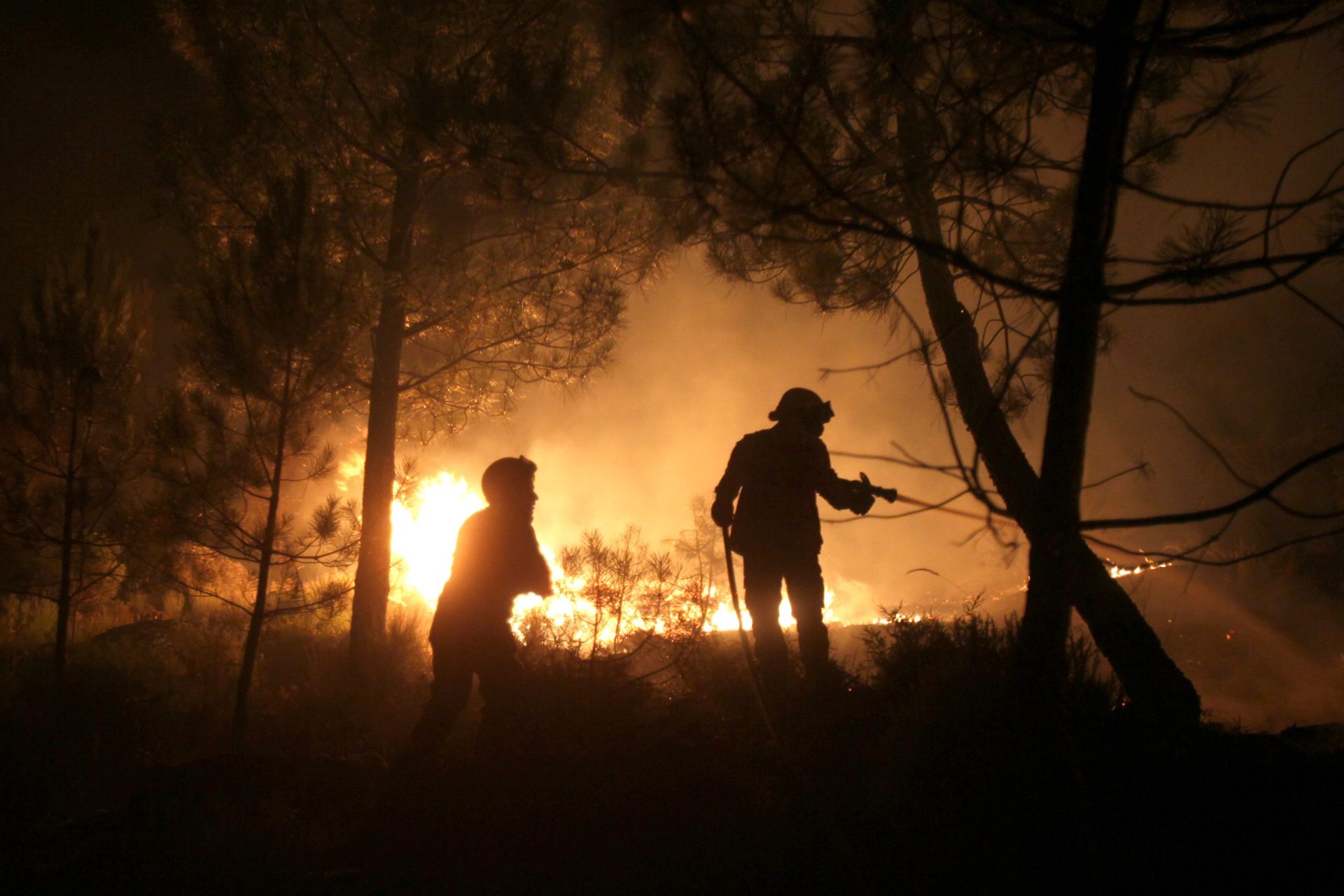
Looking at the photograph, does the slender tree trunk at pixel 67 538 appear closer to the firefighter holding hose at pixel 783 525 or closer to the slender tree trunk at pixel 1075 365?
the firefighter holding hose at pixel 783 525

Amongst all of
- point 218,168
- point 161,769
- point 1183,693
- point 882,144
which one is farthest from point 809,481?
point 218,168

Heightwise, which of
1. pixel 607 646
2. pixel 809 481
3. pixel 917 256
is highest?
pixel 917 256

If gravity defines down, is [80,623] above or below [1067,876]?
above

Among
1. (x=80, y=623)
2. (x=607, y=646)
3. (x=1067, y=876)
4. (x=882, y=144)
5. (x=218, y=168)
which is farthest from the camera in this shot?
(x=80, y=623)

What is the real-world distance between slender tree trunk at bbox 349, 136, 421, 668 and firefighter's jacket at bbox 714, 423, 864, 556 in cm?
359

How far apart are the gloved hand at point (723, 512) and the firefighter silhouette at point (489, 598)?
3.53 feet

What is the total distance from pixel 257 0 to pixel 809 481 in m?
6.11

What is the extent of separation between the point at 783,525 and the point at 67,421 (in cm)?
628

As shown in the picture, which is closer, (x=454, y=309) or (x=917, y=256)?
(x=917, y=256)

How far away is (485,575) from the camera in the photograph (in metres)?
3.93

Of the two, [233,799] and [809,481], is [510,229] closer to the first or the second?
[809,481]

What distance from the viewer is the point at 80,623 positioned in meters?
8.20

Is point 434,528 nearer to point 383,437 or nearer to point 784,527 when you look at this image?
point 383,437

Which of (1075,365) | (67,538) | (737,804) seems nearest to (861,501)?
(737,804)
